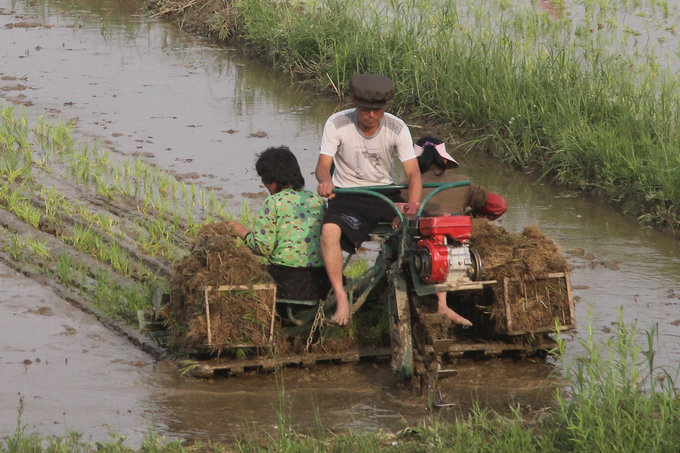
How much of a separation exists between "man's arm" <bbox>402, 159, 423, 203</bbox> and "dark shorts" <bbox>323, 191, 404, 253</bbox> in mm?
145

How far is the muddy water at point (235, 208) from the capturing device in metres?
5.37

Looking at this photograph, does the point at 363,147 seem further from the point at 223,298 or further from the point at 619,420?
the point at 619,420

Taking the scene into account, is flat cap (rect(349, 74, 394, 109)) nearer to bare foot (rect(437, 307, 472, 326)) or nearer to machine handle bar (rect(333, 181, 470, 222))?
machine handle bar (rect(333, 181, 470, 222))

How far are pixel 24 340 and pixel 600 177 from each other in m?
5.08

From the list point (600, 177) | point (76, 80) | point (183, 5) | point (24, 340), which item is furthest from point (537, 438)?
point (183, 5)

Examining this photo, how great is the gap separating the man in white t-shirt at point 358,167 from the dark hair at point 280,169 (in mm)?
160

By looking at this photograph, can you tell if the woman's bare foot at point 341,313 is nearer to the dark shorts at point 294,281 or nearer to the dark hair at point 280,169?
the dark shorts at point 294,281

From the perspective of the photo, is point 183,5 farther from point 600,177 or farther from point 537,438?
point 537,438

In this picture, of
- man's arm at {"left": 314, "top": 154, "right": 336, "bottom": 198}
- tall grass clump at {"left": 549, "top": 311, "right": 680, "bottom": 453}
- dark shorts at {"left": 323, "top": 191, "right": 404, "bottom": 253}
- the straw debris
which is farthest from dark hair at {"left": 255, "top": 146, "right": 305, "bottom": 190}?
tall grass clump at {"left": 549, "top": 311, "right": 680, "bottom": 453}

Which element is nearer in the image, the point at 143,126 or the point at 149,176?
the point at 149,176

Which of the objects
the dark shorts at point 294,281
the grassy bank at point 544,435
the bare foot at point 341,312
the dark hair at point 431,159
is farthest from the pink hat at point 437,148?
the grassy bank at point 544,435

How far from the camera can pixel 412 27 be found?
1180 cm

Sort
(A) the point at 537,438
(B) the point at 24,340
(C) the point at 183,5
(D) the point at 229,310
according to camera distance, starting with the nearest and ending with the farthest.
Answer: (A) the point at 537,438
(D) the point at 229,310
(B) the point at 24,340
(C) the point at 183,5

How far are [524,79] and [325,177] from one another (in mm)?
5068
